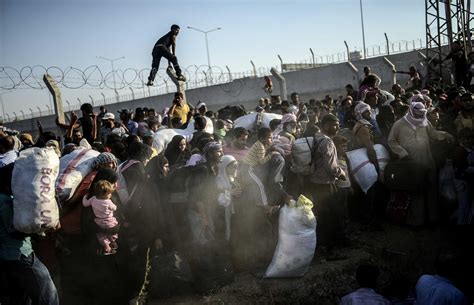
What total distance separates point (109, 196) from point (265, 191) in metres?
1.69

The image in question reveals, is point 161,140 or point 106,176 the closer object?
point 106,176

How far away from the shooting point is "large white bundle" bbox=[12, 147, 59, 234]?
3.09m

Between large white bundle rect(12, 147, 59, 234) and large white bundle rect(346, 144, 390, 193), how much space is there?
3.66 m

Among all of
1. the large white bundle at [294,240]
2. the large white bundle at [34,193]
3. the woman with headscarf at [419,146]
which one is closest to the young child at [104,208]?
the large white bundle at [34,193]

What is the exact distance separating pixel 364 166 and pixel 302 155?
1061mm

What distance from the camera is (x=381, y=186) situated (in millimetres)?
5590

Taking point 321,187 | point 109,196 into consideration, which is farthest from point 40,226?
point 321,187

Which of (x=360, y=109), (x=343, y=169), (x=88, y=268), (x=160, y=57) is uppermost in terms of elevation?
(x=160, y=57)

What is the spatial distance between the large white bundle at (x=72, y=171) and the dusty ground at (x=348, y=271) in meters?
1.43

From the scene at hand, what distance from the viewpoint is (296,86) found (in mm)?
21953

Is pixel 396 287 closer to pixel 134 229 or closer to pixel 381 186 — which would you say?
pixel 381 186

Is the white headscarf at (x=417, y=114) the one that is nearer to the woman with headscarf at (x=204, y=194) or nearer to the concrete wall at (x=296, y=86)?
the woman with headscarf at (x=204, y=194)

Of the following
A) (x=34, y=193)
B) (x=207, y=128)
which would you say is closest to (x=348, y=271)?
(x=207, y=128)

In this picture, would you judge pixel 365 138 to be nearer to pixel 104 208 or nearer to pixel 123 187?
pixel 123 187
